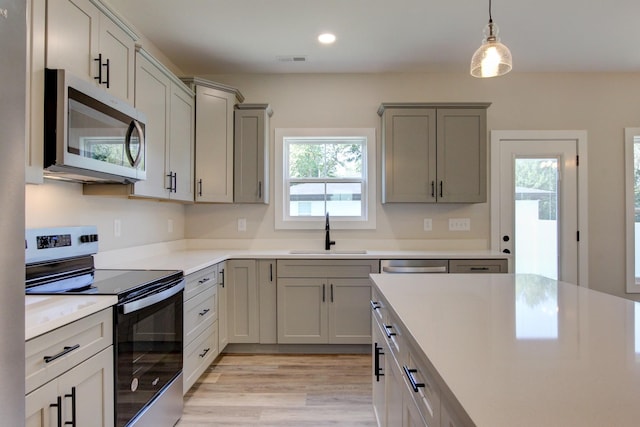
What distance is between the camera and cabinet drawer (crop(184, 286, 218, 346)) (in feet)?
7.09

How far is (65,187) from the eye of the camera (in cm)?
193

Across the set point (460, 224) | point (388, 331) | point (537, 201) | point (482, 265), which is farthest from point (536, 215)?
point (388, 331)

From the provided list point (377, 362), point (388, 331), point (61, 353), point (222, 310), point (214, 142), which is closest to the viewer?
point (61, 353)

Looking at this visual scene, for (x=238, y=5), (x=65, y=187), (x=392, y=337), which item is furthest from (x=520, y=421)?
(x=238, y=5)

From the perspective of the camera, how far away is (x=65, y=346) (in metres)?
1.14

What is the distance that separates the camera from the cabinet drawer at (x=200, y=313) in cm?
216

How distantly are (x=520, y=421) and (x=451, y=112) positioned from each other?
3073 mm

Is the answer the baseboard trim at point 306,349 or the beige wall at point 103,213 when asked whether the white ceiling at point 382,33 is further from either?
the baseboard trim at point 306,349

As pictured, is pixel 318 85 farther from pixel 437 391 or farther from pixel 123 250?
pixel 437 391

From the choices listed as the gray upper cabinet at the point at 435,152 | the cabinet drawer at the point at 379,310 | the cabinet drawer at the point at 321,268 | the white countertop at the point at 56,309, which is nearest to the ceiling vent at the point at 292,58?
the gray upper cabinet at the point at 435,152

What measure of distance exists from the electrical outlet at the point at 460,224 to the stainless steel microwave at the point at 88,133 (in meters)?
2.87

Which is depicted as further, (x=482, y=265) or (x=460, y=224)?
(x=460, y=224)

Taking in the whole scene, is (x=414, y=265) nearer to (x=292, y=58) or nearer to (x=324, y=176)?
(x=324, y=176)

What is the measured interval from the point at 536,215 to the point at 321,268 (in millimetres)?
2352
